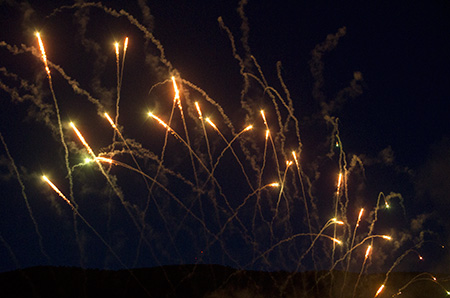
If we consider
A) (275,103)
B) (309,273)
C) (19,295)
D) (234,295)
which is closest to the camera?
(275,103)

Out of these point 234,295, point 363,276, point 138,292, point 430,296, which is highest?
point 138,292

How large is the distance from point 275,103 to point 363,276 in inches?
925

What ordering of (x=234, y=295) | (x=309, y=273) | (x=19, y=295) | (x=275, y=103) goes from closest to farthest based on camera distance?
(x=275, y=103) < (x=19, y=295) < (x=234, y=295) < (x=309, y=273)

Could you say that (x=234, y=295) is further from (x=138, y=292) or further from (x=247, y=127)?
(x=247, y=127)

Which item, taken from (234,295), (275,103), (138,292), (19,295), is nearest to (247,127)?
(275,103)

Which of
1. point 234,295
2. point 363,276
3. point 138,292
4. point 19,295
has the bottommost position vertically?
point 363,276

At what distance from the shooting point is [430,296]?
33.8 m

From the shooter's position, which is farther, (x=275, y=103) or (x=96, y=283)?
(x=96, y=283)

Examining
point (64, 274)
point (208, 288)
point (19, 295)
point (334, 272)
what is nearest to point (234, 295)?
point (208, 288)

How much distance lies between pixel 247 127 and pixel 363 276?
23.4m

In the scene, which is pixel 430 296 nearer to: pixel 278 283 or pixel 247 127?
pixel 278 283

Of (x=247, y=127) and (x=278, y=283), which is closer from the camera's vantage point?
(x=247, y=127)

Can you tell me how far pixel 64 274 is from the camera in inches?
1423

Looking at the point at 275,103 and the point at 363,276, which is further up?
the point at 275,103
